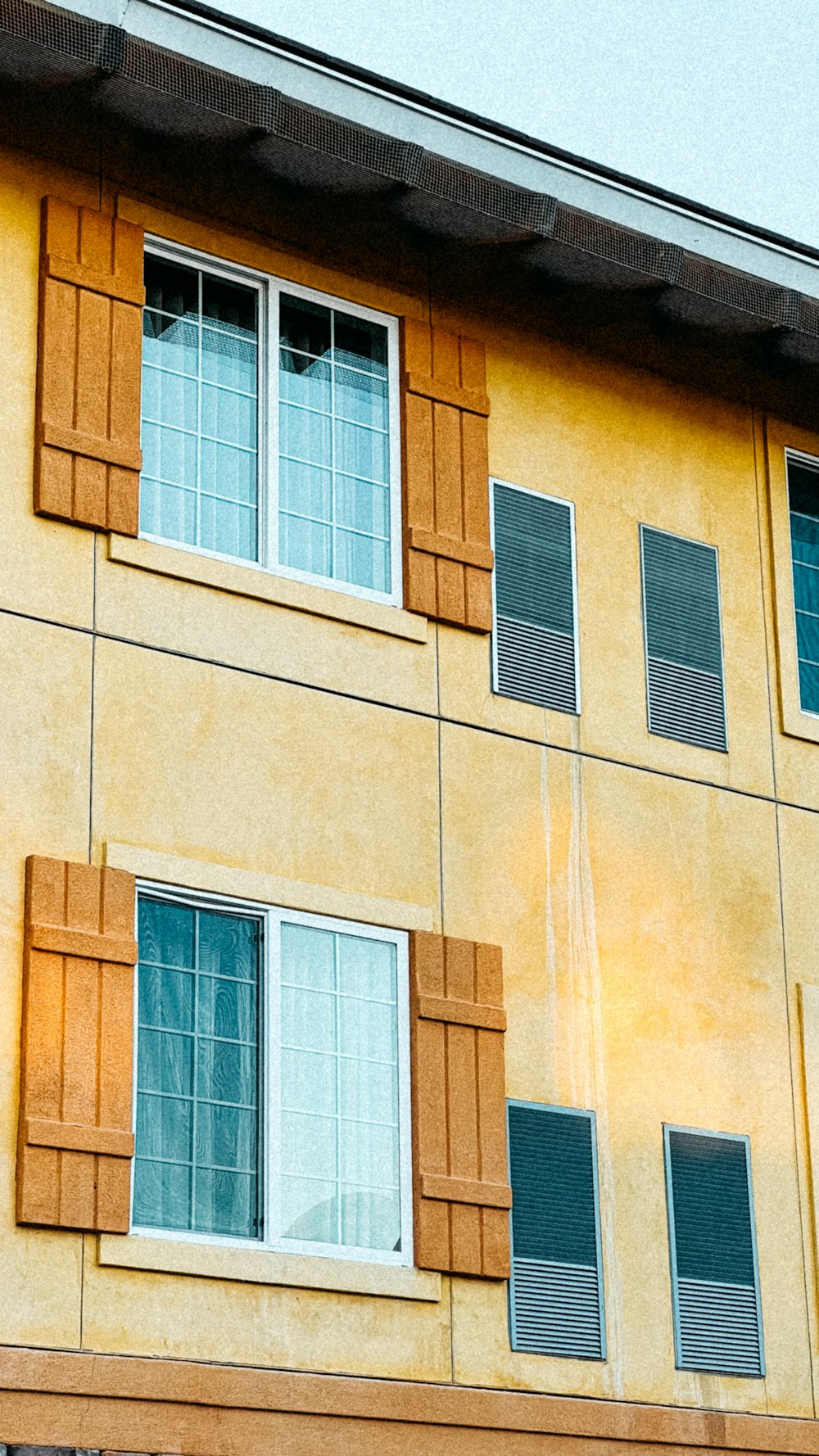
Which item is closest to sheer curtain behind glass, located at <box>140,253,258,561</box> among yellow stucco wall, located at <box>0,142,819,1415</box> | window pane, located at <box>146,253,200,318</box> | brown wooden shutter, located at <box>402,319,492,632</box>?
window pane, located at <box>146,253,200,318</box>

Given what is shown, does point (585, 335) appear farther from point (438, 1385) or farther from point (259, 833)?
point (438, 1385)

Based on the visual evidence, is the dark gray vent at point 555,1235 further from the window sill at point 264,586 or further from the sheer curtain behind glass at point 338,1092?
the window sill at point 264,586

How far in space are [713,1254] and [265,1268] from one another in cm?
269

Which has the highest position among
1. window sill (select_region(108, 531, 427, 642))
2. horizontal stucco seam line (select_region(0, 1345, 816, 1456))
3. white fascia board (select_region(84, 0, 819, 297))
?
white fascia board (select_region(84, 0, 819, 297))

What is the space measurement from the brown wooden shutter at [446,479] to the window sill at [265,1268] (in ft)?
10.9

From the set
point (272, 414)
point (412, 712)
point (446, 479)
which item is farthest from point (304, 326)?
point (412, 712)

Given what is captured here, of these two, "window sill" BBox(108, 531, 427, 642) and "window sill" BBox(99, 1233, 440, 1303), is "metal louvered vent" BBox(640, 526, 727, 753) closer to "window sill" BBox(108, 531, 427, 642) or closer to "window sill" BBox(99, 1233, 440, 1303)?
"window sill" BBox(108, 531, 427, 642)

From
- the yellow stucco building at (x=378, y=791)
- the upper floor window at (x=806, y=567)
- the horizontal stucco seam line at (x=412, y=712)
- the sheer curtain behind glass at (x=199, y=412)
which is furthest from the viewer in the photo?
the upper floor window at (x=806, y=567)

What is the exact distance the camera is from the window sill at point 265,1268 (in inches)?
404

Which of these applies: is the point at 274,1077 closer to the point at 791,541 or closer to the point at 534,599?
the point at 534,599

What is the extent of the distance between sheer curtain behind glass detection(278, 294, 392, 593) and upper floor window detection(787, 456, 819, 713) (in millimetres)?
2855

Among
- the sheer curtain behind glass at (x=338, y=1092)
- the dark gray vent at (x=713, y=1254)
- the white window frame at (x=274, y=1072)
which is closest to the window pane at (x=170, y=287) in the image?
the white window frame at (x=274, y=1072)

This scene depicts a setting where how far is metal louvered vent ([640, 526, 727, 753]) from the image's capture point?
13195 millimetres

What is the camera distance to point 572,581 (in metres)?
13.1
